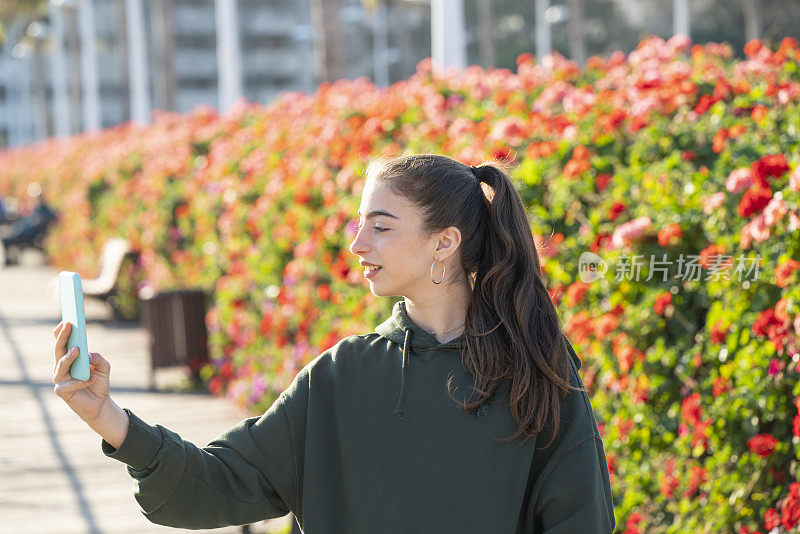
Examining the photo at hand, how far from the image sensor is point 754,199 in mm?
3184

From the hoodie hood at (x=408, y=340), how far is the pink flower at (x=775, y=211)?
1.26m

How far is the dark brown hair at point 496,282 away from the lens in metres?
1.97

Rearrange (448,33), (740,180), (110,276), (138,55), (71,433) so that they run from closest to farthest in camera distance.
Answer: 1. (740,180)
2. (71,433)
3. (448,33)
4. (110,276)
5. (138,55)

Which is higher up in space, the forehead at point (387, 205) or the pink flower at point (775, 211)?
the forehead at point (387, 205)

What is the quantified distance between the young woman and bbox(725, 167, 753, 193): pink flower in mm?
1413

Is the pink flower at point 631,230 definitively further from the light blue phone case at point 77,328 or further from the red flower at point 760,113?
the light blue phone case at point 77,328

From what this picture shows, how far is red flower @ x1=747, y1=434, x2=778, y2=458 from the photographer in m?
3.13

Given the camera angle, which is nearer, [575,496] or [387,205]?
[575,496]

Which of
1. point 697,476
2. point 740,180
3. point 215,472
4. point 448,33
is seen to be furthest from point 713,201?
point 448,33

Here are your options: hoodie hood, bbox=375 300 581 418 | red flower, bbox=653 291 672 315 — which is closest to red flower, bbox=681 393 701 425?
red flower, bbox=653 291 672 315

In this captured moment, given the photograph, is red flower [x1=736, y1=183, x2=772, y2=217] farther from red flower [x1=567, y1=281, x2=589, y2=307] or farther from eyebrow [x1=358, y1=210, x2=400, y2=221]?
eyebrow [x1=358, y1=210, x2=400, y2=221]

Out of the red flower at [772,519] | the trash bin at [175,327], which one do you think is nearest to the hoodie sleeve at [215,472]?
the red flower at [772,519]

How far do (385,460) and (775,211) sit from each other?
167 centimetres

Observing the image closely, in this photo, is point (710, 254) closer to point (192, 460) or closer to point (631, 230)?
point (631, 230)
